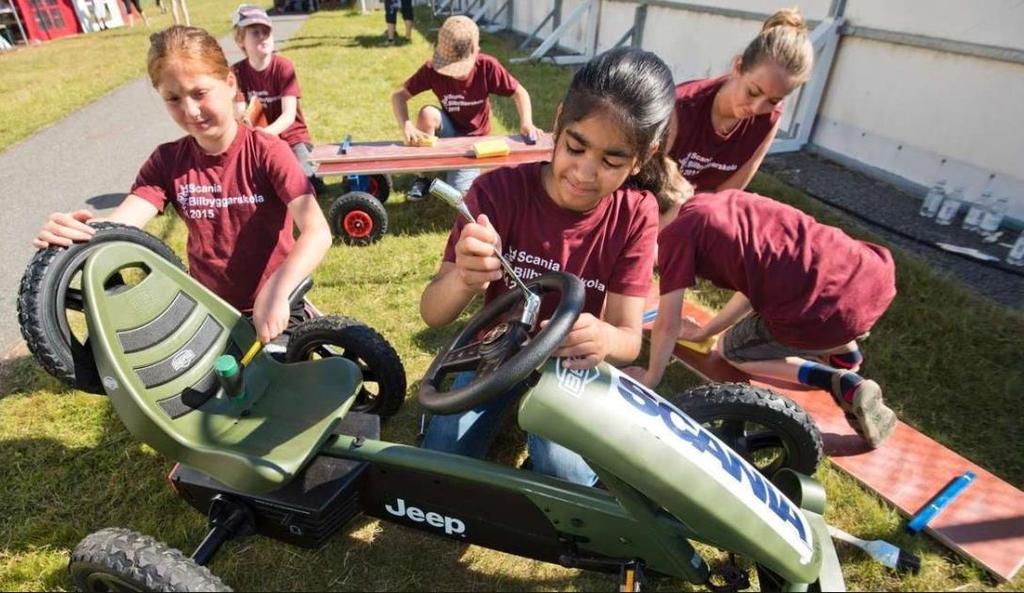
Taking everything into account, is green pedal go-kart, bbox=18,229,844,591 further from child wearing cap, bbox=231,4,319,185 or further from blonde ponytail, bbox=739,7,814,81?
child wearing cap, bbox=231,4,319,185

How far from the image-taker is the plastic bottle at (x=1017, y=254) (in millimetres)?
3904

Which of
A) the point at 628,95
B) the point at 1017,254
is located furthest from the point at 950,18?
the point at 628,95

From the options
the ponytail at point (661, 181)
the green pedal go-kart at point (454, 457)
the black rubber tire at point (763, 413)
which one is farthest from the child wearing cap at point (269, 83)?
the black rubber tire at point (763, 413)

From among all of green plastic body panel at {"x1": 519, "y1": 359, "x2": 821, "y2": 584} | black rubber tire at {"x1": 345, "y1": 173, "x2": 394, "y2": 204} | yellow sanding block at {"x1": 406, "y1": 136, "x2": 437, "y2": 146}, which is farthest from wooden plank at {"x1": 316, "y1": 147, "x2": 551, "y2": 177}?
green plastic body panel at {"x1": 519, "y1": 359, "x2": 821, "y2": 584}

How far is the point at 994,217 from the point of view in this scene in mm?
4273

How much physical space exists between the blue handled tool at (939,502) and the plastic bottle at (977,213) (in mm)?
2879

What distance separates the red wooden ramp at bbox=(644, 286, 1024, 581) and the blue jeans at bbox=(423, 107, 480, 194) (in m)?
2.86

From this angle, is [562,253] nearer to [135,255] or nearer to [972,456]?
[135,255]

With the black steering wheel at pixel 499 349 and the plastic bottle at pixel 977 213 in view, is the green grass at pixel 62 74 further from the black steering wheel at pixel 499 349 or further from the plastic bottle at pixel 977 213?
the plastic bottle at pixel 977 213

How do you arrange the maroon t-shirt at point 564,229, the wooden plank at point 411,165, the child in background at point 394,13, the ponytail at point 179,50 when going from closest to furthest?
the maroon t-shirt at point 564,229
the ponytail at point 179,50
the wooden plank at point 411,165
the child in background at point 394,13

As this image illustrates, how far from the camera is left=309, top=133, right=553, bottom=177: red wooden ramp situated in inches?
172

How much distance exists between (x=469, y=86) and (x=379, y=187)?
3.77ft

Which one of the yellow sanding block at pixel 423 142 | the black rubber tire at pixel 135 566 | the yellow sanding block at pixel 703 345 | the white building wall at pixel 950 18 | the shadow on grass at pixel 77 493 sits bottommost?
the shadow on grass at pixel 77 493

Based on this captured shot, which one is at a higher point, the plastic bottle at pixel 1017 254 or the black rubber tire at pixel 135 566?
the black rubber tire at pixel 135 566
